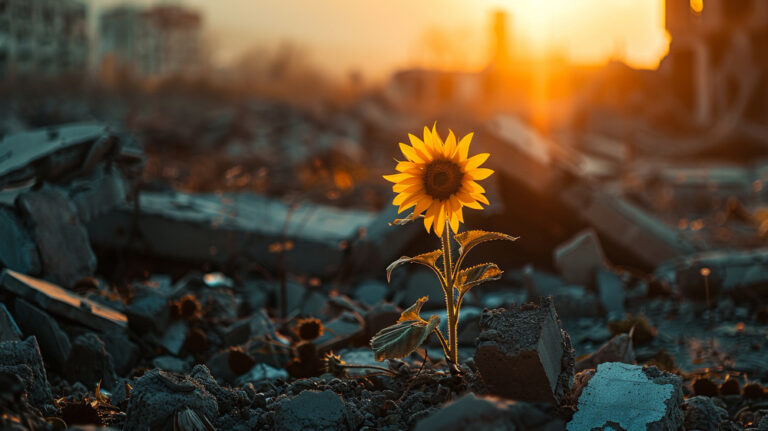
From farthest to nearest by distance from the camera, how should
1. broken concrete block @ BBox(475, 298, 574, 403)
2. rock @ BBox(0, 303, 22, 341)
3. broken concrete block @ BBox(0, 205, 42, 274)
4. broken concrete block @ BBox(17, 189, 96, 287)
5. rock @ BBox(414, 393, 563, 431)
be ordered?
1. broken concrete block @ BBox(17, 189, 96, 287)
2. broken concrete block @ BBox(0, 205, 42, 274)
3. rock @ BBox(0, 303, 22, 341)
4. broken concrete block @ BBox(475, 298, 574, 403)
5. rock @ BBox(414, 393, 563, 431)

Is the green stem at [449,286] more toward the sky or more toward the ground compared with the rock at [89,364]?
more toward the sky

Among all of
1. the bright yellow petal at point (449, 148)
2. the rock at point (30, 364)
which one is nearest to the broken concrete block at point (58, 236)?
the rock at point (30, 364)

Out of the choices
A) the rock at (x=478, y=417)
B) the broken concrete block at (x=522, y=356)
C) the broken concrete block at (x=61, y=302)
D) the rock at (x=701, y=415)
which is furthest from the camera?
the broken concrete block at (x=61, y=302)

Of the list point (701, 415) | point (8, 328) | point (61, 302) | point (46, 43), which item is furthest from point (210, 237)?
point (46, 43)

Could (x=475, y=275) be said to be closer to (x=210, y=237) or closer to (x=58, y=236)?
(x=58, y=236)

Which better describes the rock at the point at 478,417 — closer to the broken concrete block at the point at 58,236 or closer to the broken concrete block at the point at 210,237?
the broken concrete block at the point at 58,236

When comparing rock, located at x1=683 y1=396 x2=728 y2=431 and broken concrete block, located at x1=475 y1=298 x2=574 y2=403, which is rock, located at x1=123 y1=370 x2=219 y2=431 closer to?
broken concrete block, located at x1=475 y1=298 x2=574 y2=403

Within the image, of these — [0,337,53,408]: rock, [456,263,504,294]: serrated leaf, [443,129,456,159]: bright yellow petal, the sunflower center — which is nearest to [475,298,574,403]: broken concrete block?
[456,263,504,294]: serrated leaf

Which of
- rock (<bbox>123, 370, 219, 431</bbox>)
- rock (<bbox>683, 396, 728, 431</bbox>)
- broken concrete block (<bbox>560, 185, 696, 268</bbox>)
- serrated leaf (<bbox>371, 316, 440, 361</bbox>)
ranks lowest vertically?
broken concrete block (<bbox>560, 185, 696, 268</bbox>)
